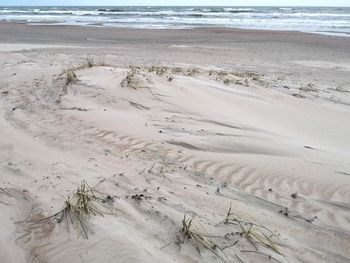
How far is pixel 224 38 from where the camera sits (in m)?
20.4

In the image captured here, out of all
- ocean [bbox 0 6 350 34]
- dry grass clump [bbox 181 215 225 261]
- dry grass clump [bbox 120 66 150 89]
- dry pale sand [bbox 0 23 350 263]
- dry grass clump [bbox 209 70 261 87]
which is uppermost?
dry grass clump [bbox 120 66 150 89]

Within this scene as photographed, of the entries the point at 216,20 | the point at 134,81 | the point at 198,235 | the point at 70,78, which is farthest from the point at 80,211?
the point at 216,20

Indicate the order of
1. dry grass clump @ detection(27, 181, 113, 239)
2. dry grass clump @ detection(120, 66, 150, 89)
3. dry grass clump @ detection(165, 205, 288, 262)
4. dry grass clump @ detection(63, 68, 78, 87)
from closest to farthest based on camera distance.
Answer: dry grass clump @ detection(165, 205, 288, 262), dry grass clump @ detection(27, 181, 113, 239), dry grass clump @ detection(120, 66, 150, 89), dry grass clump @ detection(63, 68, 78, 87)

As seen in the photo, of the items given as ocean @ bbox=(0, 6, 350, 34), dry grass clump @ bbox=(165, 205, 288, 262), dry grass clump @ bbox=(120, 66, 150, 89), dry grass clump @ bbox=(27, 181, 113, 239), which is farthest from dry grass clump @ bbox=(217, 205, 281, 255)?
ocean @ bbox=(0, 6, 350, 34)

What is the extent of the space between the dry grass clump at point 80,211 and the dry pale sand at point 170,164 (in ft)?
0.17

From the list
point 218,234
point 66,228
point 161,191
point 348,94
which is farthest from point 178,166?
point 348,94

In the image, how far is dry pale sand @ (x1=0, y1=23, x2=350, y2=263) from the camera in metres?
2.65

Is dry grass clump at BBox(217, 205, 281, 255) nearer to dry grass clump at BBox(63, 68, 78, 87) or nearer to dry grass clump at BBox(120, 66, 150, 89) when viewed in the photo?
dry grass clump at BBox(120, 66, 150, 89)

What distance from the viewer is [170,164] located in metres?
3.89

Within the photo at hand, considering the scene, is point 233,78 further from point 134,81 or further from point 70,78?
point 70,78

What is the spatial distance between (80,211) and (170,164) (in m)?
1.30

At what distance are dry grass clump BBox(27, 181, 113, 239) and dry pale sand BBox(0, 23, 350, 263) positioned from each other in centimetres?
5

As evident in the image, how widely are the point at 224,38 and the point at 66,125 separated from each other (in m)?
17.0

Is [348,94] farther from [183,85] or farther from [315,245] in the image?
[315,245]
